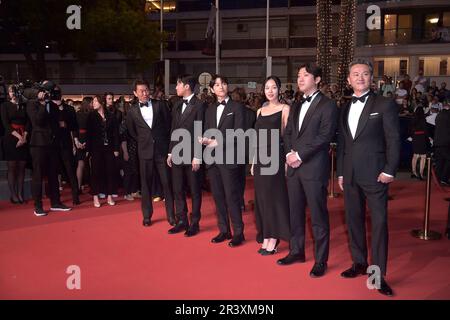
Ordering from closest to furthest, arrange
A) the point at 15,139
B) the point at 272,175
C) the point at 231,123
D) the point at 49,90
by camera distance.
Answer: the point at 272,175, the point at 231,123, the point at 49,90, the point at 15,139

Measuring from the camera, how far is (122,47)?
80.8 ft

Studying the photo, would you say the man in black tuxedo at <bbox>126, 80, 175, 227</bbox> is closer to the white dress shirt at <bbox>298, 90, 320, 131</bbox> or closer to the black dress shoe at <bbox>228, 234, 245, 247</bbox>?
the black dress shoe at <bbox>228, 234, 245, 247</bbox>

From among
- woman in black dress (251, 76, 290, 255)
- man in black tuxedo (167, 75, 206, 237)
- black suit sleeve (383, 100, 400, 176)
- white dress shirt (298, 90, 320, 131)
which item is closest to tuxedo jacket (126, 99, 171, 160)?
man in black tuxedo (167, 75, 206, 237)

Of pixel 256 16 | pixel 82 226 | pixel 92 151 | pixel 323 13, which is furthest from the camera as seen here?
pixel 256 16

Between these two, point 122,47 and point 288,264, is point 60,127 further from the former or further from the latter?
point 122,47

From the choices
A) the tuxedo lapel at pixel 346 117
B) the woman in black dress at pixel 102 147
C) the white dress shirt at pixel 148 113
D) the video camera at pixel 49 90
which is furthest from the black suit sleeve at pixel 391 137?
the video camera at pixel 49 90

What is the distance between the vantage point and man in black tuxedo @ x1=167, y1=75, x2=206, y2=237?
625 cm

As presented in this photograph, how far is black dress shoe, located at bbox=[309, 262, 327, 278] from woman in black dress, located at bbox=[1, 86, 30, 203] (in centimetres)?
561

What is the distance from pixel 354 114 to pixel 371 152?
16.1 inches

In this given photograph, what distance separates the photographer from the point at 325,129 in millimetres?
4699

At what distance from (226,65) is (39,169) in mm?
30565

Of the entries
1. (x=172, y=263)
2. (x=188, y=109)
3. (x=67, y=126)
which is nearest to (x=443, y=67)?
(x=67, y=126)

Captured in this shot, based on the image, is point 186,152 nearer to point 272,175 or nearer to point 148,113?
point 148,113
